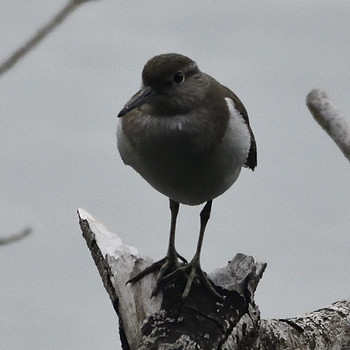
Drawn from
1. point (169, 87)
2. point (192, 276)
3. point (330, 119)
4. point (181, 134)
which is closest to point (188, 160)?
point (181, 134)

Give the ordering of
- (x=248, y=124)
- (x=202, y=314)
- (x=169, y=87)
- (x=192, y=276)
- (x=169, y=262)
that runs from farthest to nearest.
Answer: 1. (x=169, y=262)
2. (x=248, y=124)
3. (x=192, y=276)
4. (x=202, y=314)
5. (x=169, y=87)

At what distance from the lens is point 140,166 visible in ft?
15.0

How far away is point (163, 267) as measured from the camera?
5.04 m

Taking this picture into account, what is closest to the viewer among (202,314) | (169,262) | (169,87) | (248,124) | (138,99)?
(138,99)

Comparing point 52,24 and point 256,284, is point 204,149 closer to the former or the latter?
point 256,284

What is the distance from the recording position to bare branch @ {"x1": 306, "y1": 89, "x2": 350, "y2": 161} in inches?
118

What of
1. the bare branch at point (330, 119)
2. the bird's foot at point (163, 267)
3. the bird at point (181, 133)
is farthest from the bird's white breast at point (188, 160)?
the bare branch at point (330, 119)

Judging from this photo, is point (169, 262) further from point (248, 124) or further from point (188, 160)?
point (248, 124)

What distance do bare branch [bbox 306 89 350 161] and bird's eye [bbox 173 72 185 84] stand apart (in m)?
1.23

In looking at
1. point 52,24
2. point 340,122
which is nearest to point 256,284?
point 340,122

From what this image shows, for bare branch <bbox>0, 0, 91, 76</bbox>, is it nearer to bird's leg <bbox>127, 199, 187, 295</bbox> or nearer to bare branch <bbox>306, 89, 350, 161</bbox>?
bare branch <bbox>306, 89, 350, 161</bbox>

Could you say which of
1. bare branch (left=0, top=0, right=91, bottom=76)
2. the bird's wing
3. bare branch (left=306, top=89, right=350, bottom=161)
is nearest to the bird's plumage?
the bird's wing

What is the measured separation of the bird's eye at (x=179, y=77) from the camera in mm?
4426

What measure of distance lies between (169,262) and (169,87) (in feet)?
4.42
